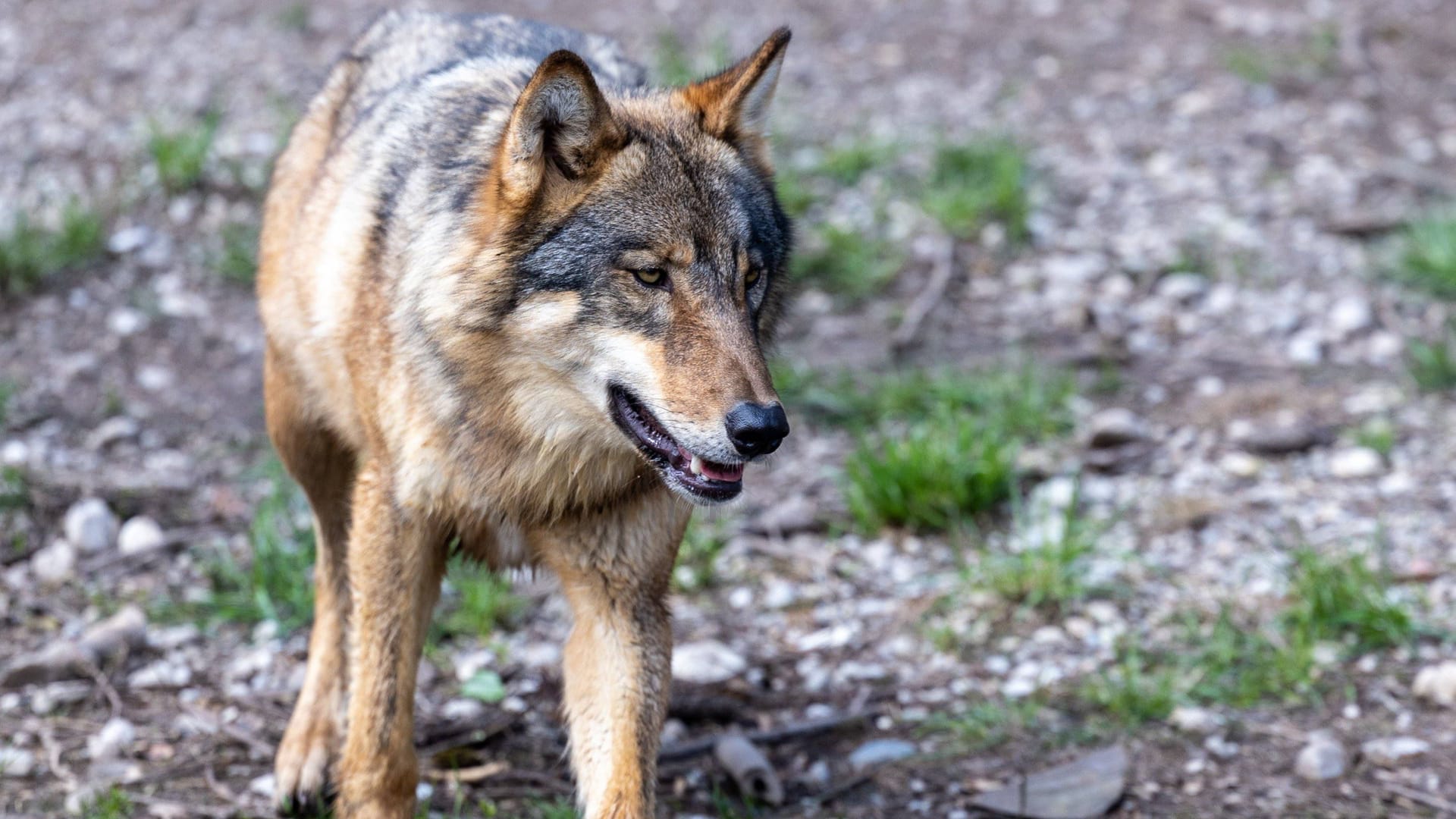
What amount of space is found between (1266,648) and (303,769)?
9.76 feet

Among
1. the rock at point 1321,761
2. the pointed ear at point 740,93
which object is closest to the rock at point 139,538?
the pointed ear at point 740,93

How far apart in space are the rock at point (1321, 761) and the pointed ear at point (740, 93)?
7.62 feet

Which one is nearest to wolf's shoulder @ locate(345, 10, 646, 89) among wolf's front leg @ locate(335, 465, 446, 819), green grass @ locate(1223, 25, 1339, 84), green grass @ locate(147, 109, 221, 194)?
wolf's front leg @ locate(335, 465, 446, 819)

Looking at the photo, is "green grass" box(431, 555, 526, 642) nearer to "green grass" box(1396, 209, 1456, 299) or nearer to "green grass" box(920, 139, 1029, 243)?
"green grass" box(920, 139, 1029, 243)

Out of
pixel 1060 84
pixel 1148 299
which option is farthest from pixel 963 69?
pixel 1148 299

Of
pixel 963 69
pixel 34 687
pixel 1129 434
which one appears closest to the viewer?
pixel 34 687

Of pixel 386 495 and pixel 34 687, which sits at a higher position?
pixel 386 495

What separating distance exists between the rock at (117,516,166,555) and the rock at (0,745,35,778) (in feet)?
3.67

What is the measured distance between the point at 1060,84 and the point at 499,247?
661 centimetres

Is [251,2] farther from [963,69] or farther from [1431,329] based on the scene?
[1431,329]

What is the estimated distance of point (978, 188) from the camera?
7.86m

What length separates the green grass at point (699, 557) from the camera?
5340mm

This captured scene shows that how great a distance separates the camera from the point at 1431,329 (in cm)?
666

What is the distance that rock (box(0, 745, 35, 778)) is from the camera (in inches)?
162
